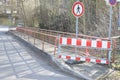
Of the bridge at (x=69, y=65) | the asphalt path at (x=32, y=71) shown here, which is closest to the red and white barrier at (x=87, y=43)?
the bridge at (x=69, y=65)

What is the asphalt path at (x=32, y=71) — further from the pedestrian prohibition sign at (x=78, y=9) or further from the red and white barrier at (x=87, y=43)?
the pedestrian prohibition sign at (x=78, y=9)

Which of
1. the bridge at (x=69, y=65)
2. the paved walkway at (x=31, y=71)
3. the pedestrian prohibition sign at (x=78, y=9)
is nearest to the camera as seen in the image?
the paved walkway at (x=31, y=71)

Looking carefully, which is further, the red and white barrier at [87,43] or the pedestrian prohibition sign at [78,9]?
the pedestrian prohibition sign at [78,9]

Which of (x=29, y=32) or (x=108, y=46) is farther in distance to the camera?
(x=29, y=32)

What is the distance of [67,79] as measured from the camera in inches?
337

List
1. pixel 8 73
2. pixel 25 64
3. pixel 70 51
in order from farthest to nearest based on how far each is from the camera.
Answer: pixel 70 51 → pixel 25 64 → pixel 8 73

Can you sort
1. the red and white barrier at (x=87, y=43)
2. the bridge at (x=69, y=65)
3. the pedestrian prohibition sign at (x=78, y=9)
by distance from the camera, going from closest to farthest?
1. the bridge at (x=69, y=65)
2. the red and white barrier at (x=87, y=43)
3. the pedestrian prohibition sign at (x=78, y=9)

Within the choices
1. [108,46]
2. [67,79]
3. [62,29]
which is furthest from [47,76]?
[62,29]

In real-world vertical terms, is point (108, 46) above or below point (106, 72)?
above

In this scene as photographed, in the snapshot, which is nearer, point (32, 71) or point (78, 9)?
point (32, 71)

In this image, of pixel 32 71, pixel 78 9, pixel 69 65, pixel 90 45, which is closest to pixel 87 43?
pixel 90 45

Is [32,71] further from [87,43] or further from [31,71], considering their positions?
[87,43]

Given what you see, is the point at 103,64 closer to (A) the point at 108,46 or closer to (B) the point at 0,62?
(A) the point at 108,46

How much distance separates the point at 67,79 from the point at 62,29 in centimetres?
1661
